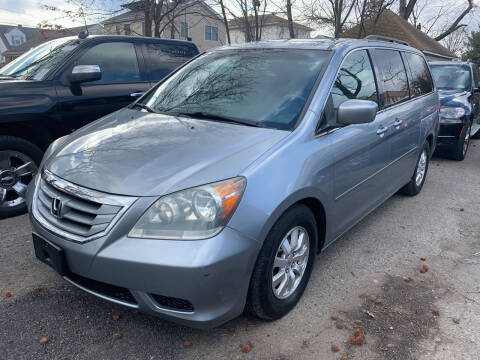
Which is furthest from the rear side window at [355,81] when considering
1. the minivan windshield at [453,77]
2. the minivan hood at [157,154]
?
→ the minivan windshield at [453,77]

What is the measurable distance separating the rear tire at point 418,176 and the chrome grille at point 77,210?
4036 millimetres

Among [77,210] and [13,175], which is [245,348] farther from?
[13,175]

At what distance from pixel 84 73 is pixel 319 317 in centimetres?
331

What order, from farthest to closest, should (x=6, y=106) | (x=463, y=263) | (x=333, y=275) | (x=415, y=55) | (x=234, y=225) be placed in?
(x=415, y=55) → (x=6, y=106) → (x=463, y=263) → (x=333, y=275) → (x=234, y=225)

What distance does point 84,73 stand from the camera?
4195mm

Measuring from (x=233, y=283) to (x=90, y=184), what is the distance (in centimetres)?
96

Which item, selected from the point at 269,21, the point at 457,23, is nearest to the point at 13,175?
the point at 269,21

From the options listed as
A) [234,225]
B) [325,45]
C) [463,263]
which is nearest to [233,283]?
[234,225]

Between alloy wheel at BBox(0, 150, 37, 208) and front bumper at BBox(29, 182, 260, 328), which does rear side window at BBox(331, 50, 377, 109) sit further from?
alloy wheel at BBox(0, 150, 37, 208)

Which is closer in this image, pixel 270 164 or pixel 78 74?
pixel 270 164

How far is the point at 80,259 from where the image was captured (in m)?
2.14

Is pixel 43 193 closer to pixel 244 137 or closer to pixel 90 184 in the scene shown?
pixel 90 184

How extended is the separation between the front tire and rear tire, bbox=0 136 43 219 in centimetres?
293

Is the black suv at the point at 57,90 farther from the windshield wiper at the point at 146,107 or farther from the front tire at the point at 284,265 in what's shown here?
the front tire at the point at 284,265
